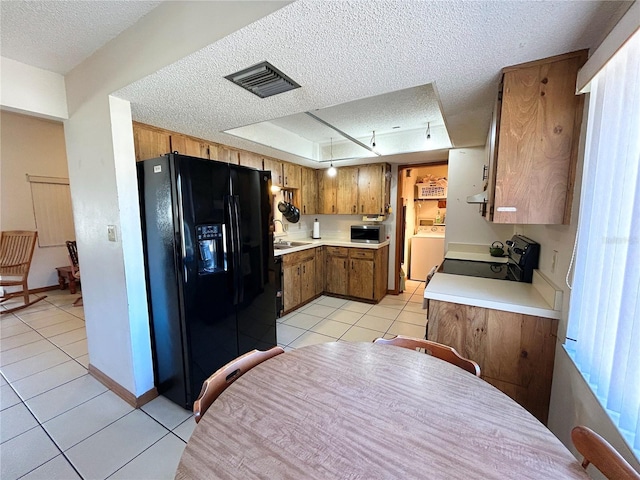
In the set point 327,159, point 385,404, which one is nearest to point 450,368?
point 385,404

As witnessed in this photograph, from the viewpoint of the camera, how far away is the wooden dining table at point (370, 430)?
0.65 meters

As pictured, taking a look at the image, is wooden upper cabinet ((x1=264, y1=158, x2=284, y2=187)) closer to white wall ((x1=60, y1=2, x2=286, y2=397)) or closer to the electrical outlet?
white wall ((x1=60, y1=2, x2=286, y2=397))

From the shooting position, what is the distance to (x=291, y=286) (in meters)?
3.61

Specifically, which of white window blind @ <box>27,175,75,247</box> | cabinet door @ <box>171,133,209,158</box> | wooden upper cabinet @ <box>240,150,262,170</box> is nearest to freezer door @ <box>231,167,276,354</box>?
cabinet door @ <box>171,133,209,158</box>

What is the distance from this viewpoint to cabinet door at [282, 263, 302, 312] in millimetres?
3494

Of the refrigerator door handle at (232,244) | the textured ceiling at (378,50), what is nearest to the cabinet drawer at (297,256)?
the refrigerator door handle at (232,244)

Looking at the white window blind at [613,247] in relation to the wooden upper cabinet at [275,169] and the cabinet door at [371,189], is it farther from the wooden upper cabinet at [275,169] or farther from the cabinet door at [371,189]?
the wooden upper cabinet at [275,169]

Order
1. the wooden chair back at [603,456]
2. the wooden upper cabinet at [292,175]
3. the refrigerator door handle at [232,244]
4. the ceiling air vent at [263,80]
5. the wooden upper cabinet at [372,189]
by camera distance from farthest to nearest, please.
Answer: the wooden upper cabinet at [372,189]
the wooden upper cabinet at [292,175]
the refrigerator door handle at [232,244]
the ceiling air vent at [263,80]
the wooden chair back at [603,456]

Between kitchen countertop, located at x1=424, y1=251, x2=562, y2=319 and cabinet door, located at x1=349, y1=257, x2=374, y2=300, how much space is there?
1.91 m

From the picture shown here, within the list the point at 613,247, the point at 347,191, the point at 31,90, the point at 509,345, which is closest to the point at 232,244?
the point at 31,90

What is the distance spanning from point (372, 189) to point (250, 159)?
1.89 metres

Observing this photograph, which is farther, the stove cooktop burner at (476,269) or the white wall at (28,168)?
the white wall at (28,168)

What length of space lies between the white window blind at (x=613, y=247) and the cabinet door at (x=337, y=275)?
306 centimetres

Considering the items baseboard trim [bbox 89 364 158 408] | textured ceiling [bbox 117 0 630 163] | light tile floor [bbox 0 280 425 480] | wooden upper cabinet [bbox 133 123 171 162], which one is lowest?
light tile floor [bbox 0 280 425 480]
